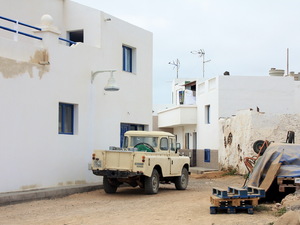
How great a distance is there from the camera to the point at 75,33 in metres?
21.2

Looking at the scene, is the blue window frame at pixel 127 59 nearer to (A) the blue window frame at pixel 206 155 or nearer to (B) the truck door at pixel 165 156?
(B) the truck door at pixel 165 156

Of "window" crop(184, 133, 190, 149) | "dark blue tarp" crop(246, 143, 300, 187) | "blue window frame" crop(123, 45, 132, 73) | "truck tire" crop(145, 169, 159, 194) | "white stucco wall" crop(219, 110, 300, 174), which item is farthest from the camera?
"window" crop(184, 133, 190, 149)

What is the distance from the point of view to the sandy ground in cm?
1092

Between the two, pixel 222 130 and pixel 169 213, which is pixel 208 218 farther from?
pixel 222 130

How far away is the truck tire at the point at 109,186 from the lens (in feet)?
55.2

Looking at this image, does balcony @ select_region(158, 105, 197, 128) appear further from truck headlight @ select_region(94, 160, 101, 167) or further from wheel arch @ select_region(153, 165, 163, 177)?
truck headlight @ select_region(94, 160, 101, 167)

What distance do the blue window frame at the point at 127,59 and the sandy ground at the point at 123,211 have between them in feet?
23.5

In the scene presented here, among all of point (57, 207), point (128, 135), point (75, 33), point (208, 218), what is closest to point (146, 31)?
point (75, 33)

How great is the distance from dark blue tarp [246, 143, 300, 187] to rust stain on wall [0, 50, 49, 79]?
298 inches

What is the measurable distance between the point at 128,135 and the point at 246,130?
909 cm

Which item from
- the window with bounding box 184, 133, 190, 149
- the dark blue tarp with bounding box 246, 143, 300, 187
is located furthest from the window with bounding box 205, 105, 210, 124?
the dark blue tarp with bounding box 246, 143, 300, 187

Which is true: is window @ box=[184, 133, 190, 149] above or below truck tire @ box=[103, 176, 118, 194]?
above

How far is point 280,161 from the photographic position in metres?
13.8

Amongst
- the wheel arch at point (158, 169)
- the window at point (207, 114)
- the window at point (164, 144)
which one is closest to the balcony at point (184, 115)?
the window at point (207, 114)
